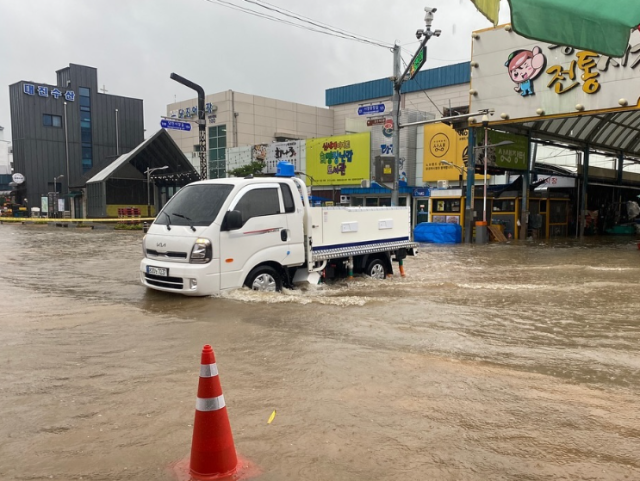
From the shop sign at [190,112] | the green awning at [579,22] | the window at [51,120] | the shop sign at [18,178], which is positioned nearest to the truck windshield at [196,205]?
the green awning at [579,22]

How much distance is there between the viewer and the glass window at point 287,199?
8141mm

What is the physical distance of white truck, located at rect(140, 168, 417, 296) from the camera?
7.12 meters

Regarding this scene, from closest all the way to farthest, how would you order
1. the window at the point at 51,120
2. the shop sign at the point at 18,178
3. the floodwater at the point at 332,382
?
the floodwater at the point at 332,382, the shop sign at the point at 18,178, the window at the point at 51,120

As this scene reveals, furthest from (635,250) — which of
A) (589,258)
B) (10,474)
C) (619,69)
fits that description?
(10,474)

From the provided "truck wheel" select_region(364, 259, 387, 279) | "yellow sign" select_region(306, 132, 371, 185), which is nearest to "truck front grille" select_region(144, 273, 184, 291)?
"truck wheel" select_region(364, 259, 387, 279)

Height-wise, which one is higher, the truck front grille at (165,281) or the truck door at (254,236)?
the truck door at (254,236)

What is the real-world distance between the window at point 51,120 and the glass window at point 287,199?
175 ft

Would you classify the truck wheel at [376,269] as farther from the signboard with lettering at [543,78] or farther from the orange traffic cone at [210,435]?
the signboard with lettering at [543,78]

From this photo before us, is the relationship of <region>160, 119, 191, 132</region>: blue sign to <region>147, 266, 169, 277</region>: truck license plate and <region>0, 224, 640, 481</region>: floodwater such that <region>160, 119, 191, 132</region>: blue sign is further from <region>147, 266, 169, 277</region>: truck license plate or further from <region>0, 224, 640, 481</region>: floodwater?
<region>147, 266, 169, 277</region>: truck license plate

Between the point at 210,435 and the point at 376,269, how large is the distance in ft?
25.4

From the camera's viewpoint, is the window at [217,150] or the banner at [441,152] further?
the window at [217,150]

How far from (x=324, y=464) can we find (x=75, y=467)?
147cm

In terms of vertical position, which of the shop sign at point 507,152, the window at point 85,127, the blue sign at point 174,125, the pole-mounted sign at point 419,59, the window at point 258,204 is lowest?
the window at point 258,204

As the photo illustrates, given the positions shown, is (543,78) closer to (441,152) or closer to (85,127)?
(441,152)
